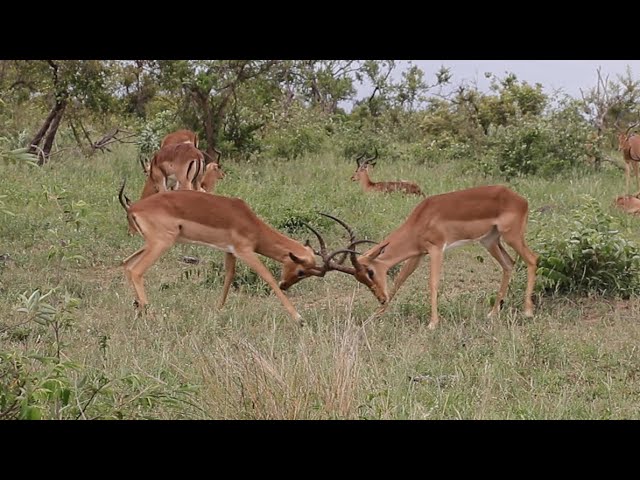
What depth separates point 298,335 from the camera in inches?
214

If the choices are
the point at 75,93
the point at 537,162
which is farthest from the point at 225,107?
the point at 537,162

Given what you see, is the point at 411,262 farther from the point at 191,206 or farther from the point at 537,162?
the point at 537,162

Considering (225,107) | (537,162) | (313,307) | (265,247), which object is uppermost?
(225,107)

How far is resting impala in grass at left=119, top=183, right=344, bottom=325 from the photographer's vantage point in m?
6.46

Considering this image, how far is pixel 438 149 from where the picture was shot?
1421 centimetres

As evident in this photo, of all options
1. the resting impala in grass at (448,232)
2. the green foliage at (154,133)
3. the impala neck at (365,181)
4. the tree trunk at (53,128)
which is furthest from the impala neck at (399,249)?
the tree trunk at (53,128)

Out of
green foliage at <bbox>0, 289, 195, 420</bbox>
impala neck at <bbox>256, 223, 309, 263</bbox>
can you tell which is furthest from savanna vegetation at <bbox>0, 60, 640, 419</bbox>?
impala neck at <bbox>256, 223, 309, 263</bbox>

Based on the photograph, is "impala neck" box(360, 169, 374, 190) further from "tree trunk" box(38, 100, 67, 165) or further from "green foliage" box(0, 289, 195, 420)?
"green foliage" box(0, 289, 195, 420)

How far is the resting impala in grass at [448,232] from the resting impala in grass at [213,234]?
0.89 feet

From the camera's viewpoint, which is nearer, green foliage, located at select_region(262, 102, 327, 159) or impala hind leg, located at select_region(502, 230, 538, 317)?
impala hind leg, located at select_region(502, 230, 538, 317)

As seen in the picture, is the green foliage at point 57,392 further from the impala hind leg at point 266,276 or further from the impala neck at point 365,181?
the impala neck at point 365,181

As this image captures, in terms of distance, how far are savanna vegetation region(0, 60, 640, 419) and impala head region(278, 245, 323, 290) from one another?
17 centimetres

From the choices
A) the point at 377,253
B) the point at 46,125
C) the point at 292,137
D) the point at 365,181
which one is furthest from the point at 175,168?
the point at 292,137
